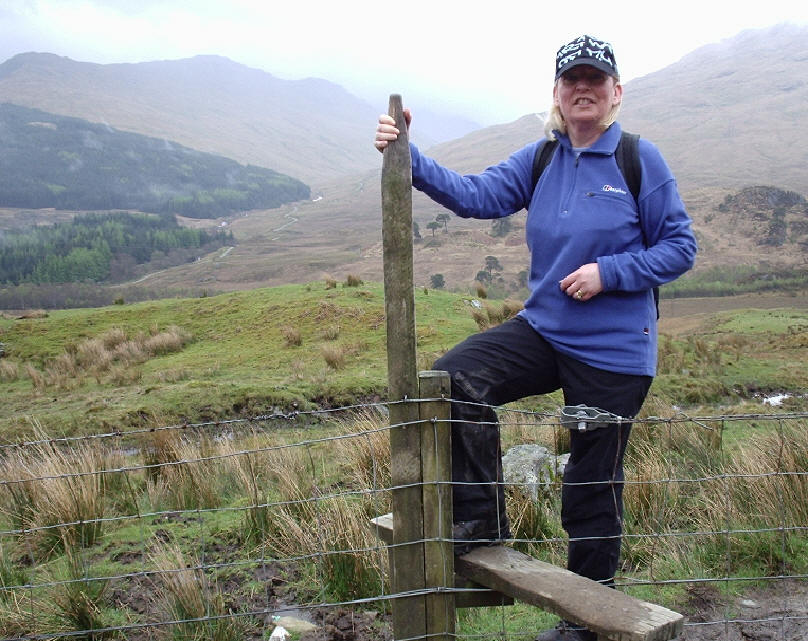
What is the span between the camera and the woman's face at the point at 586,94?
8.77 feet

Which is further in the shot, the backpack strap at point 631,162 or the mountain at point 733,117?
Result: the mountain at point 733,117

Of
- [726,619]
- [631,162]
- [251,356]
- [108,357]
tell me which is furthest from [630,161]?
[108,357]

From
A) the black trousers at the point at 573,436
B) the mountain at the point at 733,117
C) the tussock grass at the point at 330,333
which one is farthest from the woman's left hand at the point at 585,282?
the mountain at the point at 733,117

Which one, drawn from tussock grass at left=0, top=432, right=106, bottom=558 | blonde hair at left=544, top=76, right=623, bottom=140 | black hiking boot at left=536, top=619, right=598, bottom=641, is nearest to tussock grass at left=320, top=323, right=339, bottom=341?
tussock grass at left=0, top=432, right=106, bottom=558

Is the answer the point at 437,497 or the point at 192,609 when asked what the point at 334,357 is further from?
the point at 437,497

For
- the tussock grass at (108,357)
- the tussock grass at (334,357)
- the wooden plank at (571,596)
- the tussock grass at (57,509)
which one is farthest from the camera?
the tussock grass at (108,357)

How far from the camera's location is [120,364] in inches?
501

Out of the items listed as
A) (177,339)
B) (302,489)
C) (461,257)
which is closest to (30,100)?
(461,257)

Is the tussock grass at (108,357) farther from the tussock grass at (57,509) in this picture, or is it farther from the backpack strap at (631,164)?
the backpack strap at (631,164)

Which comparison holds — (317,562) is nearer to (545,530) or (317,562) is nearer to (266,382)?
(545,530)

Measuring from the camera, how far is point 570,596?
2.36 metres

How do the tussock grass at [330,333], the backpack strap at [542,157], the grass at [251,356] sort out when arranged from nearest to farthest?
the backpack strap at [542,157], the grass at [251,356], the tussock grass at [330,333]

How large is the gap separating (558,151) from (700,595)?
2.38 metres

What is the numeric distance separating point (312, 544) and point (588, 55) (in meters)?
2.78
